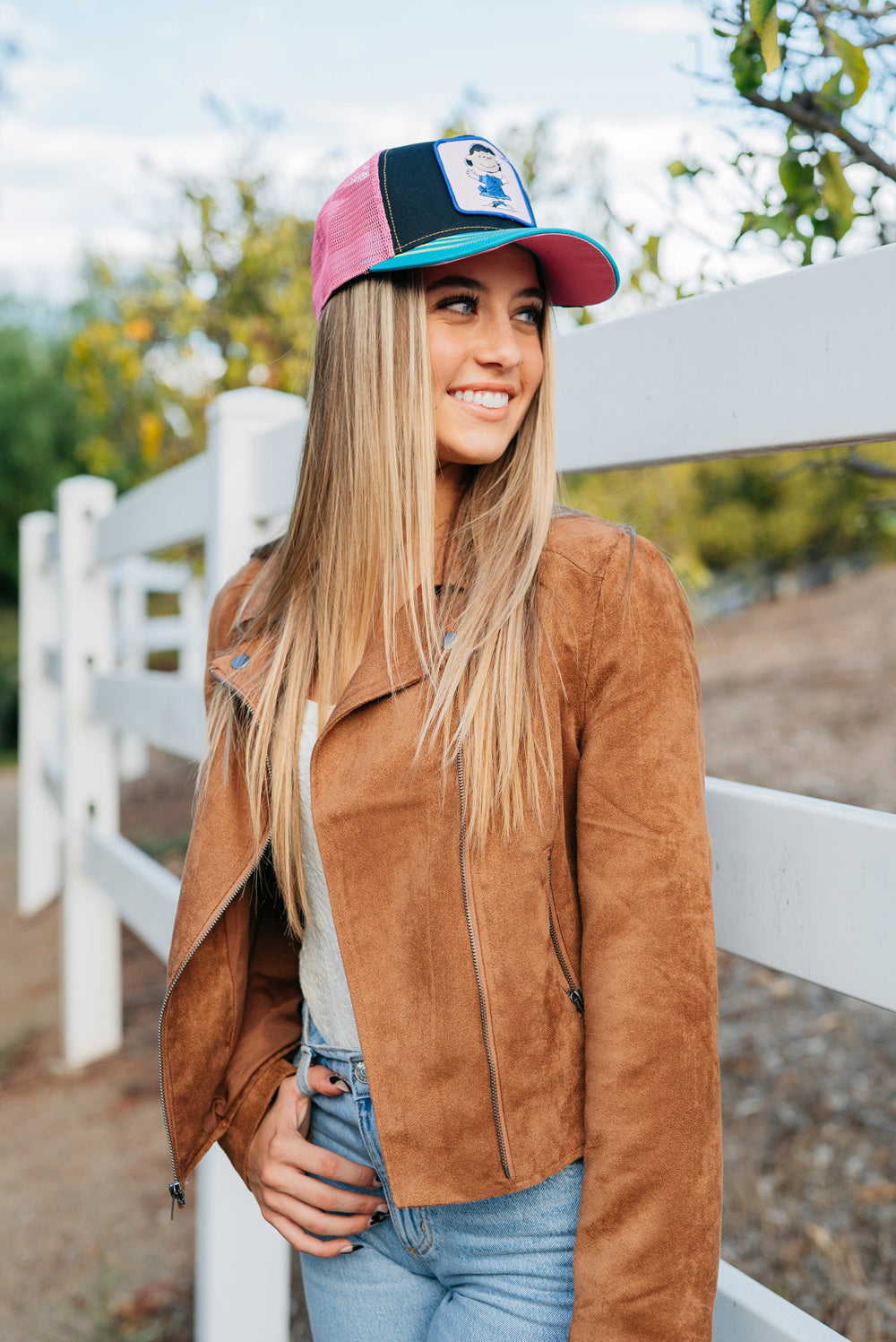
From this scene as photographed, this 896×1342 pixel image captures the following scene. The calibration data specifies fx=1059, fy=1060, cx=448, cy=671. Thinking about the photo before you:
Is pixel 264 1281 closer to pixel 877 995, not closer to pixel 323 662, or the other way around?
pixel 323 662

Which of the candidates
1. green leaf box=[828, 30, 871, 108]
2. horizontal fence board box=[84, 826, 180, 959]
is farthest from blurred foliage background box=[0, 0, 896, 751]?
horizontal fence board box=[84, 826, 180, 959]

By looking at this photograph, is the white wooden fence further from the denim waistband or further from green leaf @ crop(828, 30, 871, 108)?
the denim waistband

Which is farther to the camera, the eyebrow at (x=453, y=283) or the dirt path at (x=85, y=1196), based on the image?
the dirt path at (x=85, y=1196)

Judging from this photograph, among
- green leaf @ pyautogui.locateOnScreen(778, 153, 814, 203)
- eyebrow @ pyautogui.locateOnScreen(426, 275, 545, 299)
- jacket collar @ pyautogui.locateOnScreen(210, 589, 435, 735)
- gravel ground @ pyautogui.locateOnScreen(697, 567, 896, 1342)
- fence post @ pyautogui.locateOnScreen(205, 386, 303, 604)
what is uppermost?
green leaf @ pyautogui.locateOnScreen(778, 153, 814, 203)

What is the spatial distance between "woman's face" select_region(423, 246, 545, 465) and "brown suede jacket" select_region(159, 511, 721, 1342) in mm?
189

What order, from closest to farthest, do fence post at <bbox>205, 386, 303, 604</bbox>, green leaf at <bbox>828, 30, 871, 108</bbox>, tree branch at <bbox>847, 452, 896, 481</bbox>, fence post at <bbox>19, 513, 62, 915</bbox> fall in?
green leaf at <bbox>828, 30, 871, 108</bbox>, tree branch at <bbox>847, 452, 896, 481</bbox>, fence post at <bbox>205, 386, 303, 604</bbox>, fence post at <bbox>19, 513, 62, 915</bbox>

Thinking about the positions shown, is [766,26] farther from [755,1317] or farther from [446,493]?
[755,1317]

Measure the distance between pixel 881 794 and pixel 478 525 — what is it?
392cm

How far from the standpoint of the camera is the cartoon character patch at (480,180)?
1.35 metres

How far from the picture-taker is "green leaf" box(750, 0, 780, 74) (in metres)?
1.20

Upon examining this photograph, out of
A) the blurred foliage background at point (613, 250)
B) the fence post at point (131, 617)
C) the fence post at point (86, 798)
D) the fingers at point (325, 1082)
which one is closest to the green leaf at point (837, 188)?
the blurred foliage background at point (613, 250)

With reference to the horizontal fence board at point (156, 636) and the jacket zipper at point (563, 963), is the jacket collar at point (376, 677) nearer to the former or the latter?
the jacket zipper at point (563, 963)

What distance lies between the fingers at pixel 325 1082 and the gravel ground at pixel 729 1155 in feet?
2.63

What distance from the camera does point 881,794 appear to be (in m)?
4.72
